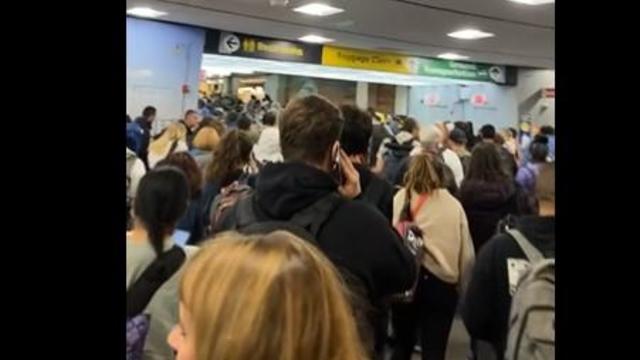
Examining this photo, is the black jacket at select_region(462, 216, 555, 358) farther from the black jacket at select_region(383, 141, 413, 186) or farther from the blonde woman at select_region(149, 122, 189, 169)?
the blonde woman at select_region(149, 122, 189, 169)

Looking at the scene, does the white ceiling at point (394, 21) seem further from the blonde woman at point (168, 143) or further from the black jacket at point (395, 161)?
the black jacket at point (395, 161)

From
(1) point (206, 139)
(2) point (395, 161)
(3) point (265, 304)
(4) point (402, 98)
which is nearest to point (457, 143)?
(2) point (395, 161)

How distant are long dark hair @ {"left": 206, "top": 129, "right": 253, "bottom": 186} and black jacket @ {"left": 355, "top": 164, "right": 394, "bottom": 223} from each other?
0.85 meters

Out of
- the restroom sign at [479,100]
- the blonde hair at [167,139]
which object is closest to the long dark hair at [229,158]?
A: the blonde hair at [167,139]

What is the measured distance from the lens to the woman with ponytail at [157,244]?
2.11 meters

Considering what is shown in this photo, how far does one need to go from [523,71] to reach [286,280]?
14.7 metres

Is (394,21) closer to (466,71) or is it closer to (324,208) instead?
(466,71)

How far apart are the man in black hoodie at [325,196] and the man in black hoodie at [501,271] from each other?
620mm

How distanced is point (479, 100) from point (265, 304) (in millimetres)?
15278
